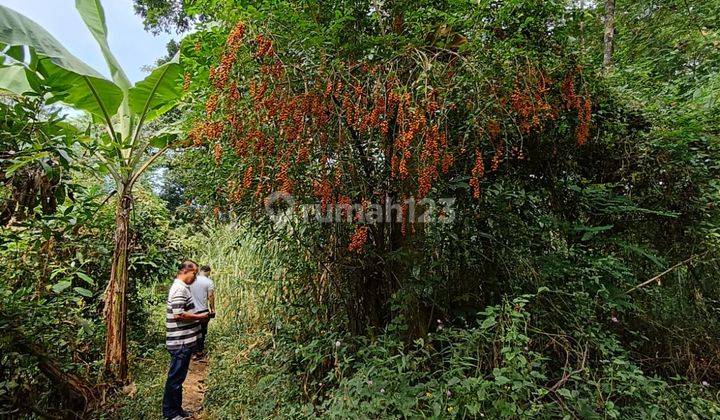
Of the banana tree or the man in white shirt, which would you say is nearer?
the banana tree

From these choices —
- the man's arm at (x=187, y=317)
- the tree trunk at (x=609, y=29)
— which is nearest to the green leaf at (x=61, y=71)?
the man's arm at (x=187, y=317)

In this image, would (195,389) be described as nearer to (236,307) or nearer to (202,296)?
(202,296)

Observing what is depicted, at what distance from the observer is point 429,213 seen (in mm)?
2477

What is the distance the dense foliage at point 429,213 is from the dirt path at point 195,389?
28cm

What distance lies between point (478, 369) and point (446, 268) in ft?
2.44

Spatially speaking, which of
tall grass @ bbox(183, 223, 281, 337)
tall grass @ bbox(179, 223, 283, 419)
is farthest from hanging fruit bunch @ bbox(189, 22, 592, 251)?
tall grass @ bbox(183, 223, 281, 337)

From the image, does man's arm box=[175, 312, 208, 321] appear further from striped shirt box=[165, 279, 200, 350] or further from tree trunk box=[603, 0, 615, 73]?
tree trunk box=[603, 0, 615, 73]

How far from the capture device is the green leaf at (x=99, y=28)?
3.74m

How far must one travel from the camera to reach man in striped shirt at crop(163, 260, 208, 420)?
322cm

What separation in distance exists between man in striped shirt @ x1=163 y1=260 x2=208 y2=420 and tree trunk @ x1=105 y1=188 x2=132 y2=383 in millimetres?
574

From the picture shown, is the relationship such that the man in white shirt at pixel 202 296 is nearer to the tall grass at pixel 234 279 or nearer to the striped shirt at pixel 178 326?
the tall grass at pixel 234 279

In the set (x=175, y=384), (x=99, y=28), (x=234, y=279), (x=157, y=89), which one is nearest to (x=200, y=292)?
(x=234, y=279)

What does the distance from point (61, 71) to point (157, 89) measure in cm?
68

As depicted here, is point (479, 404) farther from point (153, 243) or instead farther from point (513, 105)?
point (153, 243)
